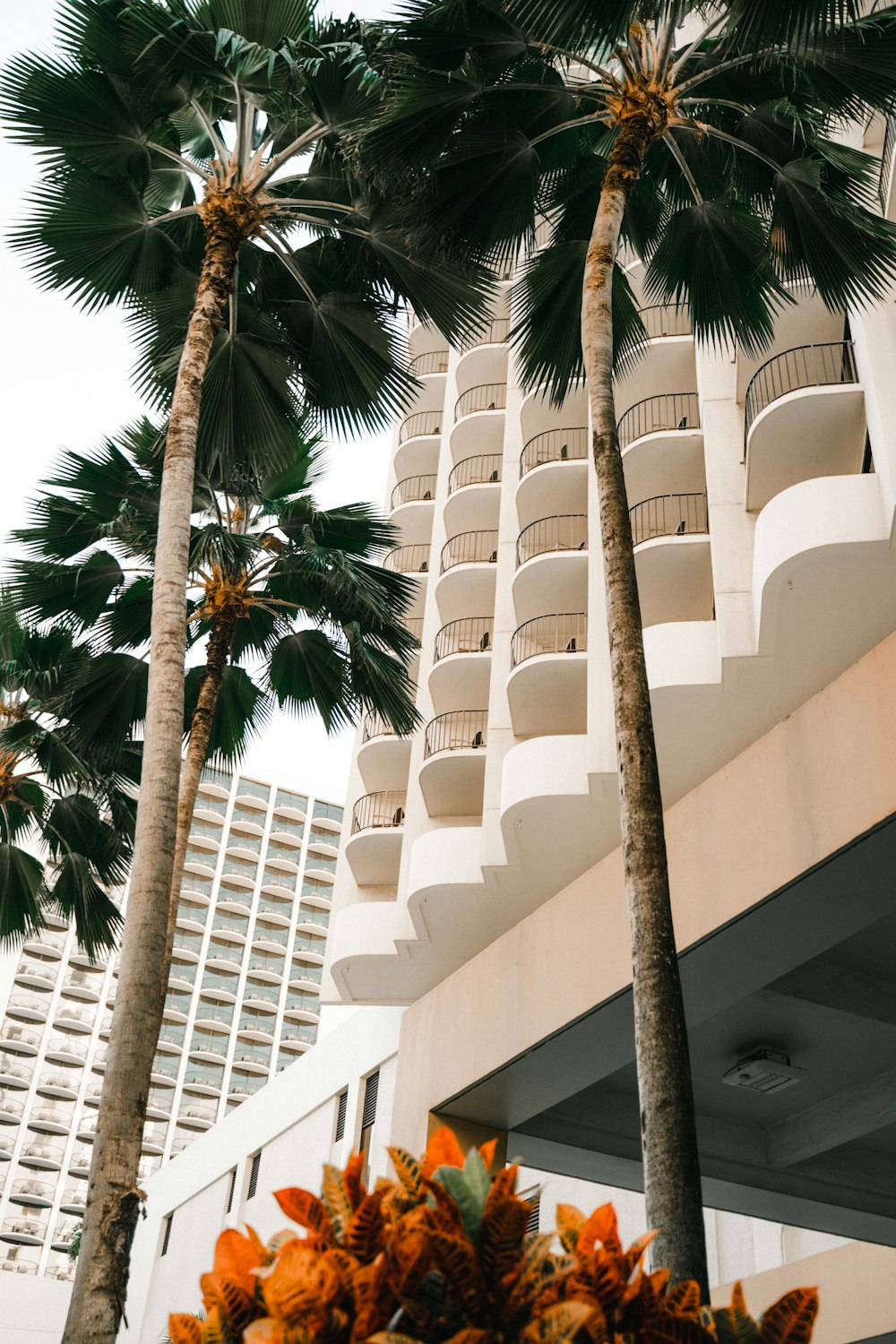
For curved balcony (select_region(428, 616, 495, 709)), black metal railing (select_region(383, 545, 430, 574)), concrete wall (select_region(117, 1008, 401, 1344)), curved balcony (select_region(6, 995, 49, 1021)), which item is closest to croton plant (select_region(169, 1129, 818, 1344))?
curved balcony (select_region(428, 616, 495, 709))

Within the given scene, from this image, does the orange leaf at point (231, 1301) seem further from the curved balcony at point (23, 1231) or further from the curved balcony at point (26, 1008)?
the curved balcony at point (26, 1008)

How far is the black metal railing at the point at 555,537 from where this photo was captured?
65.9 ft

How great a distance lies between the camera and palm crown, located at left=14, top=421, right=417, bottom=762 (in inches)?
495

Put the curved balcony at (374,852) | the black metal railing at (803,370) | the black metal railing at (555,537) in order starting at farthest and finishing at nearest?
1. the black metal railing at (555,537)
2. the curved balcony at (374,852)
3. the black metal railing at (803,370)

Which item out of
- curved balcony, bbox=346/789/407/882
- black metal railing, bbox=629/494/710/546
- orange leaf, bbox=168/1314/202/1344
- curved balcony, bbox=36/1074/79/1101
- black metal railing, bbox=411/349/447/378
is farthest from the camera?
curved balcony, bbox=36/1074/79/1101

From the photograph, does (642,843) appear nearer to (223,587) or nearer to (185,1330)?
(185,1330)

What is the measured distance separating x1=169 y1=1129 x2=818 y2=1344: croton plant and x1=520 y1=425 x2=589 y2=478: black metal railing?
1573cm

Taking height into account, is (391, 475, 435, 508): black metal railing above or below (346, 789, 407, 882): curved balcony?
above

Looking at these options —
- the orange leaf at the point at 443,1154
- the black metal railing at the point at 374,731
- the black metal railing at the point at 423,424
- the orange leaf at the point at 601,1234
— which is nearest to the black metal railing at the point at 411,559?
the black metal railing at the point at 423,424

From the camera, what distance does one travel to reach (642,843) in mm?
6473

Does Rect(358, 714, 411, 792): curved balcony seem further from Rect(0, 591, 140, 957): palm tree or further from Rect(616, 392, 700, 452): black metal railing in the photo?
Rect(616, 392, 700, 452): black metal railing

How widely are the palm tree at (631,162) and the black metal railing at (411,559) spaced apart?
15.0 meters

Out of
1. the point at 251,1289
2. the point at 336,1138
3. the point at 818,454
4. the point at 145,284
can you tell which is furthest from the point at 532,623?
the point at 251,1289

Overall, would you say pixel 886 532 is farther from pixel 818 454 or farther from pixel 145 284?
pixel 145 284
